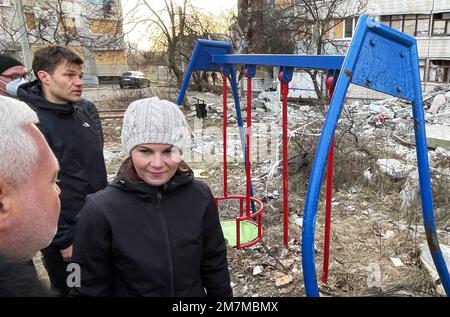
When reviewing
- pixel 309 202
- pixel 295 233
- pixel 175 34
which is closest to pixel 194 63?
pixel 295 233

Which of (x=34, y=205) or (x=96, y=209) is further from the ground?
(x=34, y=205)

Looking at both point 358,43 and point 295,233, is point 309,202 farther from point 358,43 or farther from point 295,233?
point 295,233

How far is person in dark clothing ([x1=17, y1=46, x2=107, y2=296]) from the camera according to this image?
5.82ft

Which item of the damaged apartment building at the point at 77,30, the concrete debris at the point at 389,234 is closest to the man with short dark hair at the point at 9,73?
the concrete debris at the point at 389,234

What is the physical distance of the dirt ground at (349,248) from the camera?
2.75 meters

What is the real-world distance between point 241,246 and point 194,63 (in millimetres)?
1867

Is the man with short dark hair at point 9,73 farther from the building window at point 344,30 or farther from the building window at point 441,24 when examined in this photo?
the building window at point 344,30

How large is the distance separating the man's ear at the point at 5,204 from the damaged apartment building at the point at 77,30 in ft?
31.1

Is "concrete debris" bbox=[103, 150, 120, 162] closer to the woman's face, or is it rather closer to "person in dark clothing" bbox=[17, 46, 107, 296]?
"person in dark clothing" bbox=[17, 46, 107, 296]

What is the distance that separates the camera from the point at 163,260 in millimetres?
1276

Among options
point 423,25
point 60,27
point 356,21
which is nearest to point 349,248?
point 356,21

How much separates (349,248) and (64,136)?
2.77 m

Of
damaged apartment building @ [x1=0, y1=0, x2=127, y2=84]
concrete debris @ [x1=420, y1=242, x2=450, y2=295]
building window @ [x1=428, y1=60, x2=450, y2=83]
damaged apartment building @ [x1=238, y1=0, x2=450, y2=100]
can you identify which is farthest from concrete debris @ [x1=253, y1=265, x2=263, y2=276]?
building window @ [x1=428, y1=60, x2=450, y2=83]

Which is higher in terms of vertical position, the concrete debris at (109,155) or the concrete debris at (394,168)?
the concrete debris at (394,168)
